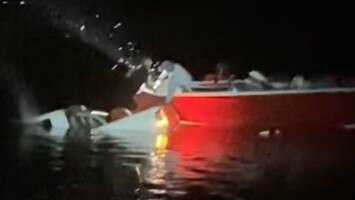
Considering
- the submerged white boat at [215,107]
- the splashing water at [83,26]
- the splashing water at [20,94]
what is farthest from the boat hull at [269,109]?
the splashing water at [20,94]

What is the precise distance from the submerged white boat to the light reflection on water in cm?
2

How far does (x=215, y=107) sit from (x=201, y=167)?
130 millimetres

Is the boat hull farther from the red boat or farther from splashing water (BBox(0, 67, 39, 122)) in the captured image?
splashing water (BBox(0, 67, 39, 122))

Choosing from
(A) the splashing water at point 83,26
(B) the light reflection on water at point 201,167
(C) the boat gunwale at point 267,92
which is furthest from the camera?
(A) the splashing water at point 83,26

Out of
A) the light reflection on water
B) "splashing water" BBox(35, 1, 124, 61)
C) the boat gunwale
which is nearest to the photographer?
the light reflection on water

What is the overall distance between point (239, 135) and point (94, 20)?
0.34 metres

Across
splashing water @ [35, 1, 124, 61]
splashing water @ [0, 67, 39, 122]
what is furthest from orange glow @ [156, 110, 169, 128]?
splashing water @ [0, 67, 39, 122]

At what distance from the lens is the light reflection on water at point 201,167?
129 cm

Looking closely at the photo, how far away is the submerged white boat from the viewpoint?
143 centimetres

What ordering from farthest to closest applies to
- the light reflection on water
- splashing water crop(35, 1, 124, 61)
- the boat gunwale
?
1. splashing water crop(35, 1, 124, 61)
2. the boat gunwale
3. the light reflection on water

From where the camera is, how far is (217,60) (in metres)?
1.48

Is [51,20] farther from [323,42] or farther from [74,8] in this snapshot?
[323,42]

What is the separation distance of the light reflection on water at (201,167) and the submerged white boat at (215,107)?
0.02 metres

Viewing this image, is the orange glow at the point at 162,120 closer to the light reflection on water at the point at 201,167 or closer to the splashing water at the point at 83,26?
the light reflection on water at the point at 201,167
